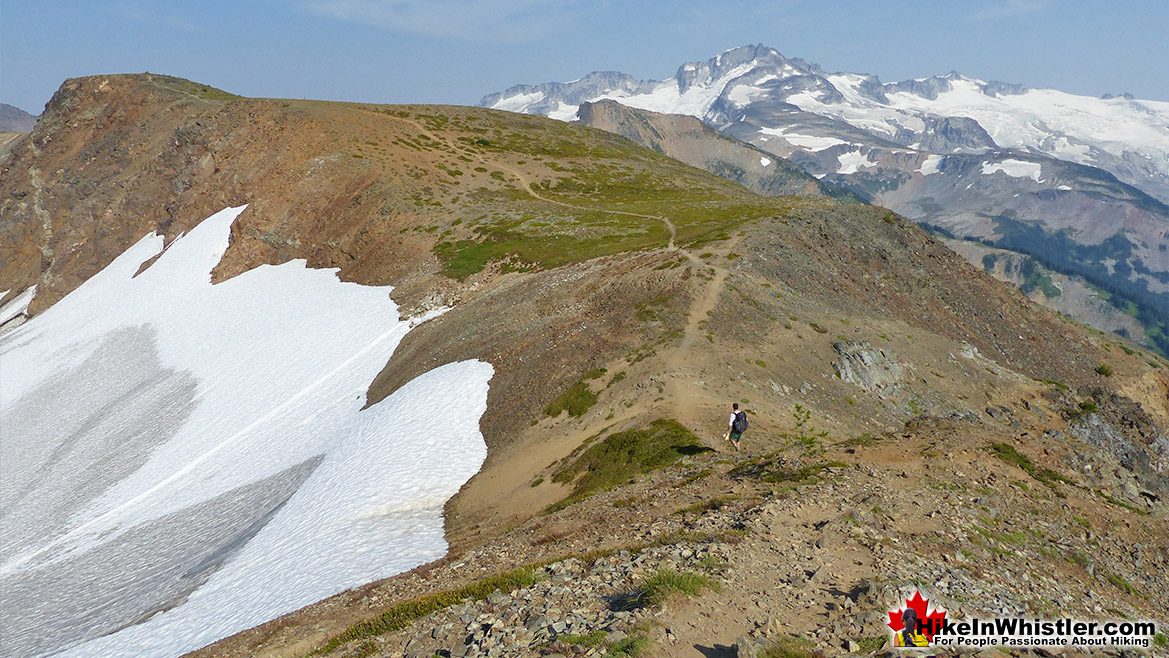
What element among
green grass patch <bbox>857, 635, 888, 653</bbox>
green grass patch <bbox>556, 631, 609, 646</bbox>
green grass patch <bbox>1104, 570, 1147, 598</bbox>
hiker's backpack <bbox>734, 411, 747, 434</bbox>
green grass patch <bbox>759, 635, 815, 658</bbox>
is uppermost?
green grass patch <bbox>556, 631, 609, 646</bbox>

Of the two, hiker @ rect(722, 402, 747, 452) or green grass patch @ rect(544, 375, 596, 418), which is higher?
green grass patch @ rect(544, 375, 596, 418)

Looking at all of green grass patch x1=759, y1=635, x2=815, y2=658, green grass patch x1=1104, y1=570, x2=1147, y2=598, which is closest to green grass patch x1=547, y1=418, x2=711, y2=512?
green grass patch x1=759, y1=635, x2=815, y2=658

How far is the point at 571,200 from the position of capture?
342 ft

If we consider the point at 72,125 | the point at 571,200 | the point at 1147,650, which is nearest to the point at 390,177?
the point at 571,200

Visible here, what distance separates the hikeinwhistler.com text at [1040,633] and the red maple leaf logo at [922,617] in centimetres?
7

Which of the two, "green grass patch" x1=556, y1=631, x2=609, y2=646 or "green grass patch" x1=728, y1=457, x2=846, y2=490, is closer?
"green grass patch" x1=556, y1=631, x2=609, y2=646

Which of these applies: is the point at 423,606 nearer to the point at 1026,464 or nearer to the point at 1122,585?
the point at 1122,585

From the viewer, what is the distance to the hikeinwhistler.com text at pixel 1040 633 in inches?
535

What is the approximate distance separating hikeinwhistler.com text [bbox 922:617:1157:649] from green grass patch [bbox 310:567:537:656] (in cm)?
989

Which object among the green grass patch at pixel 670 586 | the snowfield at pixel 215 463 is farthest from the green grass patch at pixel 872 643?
the snowfield at pixel 215 463

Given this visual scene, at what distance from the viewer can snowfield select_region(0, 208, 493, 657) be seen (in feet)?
94.7

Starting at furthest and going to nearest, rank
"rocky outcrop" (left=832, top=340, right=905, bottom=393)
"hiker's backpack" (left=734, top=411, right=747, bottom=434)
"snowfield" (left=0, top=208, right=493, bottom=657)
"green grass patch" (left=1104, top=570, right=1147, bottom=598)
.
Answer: "rocky outcrop" (left=832, top=340, right=905, bottom=393) < "snowfield" (left=0, top=208, right=493, bottom=657) < "hiker's backpack" (left=734, top=411, right=747, bottom=434) < "green grass patch" (left=1104, top=570, right=1147, bottom=598)

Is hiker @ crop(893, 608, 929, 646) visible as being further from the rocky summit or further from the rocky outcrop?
the rocky outcrop

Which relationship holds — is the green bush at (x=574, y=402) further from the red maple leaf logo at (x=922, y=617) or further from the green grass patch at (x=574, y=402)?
the red maple leaf logo at (x=922, y=617)
